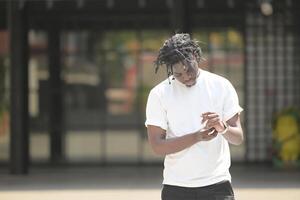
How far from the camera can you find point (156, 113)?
4.12 m

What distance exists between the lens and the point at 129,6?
50.6 ft

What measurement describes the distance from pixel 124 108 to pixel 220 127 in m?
11.6

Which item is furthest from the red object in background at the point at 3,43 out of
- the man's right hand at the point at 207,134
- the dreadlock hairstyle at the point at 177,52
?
the man's right hand at the point at 207,134

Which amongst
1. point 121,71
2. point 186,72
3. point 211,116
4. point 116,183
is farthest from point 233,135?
point 121,71

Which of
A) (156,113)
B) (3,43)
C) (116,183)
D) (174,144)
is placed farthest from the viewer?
(3,43)

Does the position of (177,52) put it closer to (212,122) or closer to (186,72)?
(186,72)

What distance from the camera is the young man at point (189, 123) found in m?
4.05

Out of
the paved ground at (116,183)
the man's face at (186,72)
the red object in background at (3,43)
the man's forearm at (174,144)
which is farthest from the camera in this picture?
the red object in background at (3,43)

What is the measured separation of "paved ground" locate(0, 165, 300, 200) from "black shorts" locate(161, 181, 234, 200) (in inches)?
256

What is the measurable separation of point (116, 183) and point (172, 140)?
856 centimetres

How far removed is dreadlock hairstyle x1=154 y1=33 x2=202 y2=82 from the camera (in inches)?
160

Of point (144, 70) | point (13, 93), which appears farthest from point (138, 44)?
point (13, 93)

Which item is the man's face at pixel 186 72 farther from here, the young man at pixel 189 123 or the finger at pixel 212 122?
the finger at pixel 212 122

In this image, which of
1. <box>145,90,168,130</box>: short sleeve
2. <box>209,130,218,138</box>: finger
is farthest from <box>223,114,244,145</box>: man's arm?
<box>145,90,168,130</box>: short sleeve
